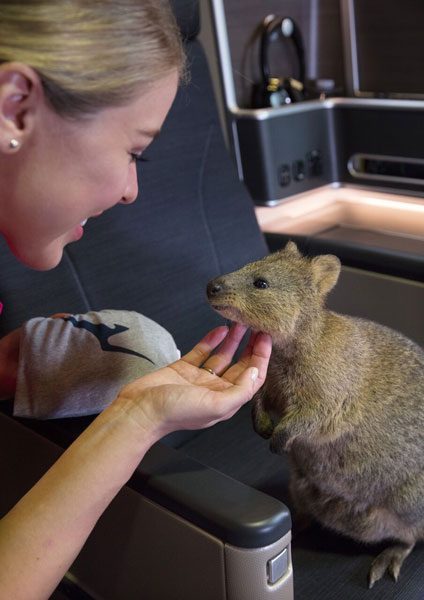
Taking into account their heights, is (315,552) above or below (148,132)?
below

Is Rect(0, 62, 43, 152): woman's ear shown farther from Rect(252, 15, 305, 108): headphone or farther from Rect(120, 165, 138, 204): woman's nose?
Rect(252, 15, 305, 108): headphone

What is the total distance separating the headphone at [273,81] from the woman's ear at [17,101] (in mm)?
1400

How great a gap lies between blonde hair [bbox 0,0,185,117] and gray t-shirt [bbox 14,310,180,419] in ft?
1.44

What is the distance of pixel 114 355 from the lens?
3.75 ft

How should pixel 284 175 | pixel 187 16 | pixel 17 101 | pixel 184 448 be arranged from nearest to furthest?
pixel 17 101
pixel 184 448
pixel 187 16
pixel 284 175

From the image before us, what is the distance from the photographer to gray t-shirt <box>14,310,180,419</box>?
3.63ft

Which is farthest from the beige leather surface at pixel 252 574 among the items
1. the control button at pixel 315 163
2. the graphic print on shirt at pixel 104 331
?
the control button at pixel 315 163

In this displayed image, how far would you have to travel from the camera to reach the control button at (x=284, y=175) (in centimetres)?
213

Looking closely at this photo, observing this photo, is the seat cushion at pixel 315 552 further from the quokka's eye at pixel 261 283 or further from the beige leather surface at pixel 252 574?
the quokka's eye at pixel 261 283

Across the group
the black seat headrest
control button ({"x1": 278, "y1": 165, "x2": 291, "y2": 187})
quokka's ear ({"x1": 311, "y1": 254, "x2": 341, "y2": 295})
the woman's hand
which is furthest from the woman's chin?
control button ({"x1": 278, "y1": 165, "x2": 291, "y2": 187})

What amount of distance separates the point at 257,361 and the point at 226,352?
0.06m

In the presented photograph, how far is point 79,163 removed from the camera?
34.5 inches

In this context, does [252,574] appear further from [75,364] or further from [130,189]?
[130,189]

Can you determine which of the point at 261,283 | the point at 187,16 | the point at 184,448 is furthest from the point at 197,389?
the point at 187,16
